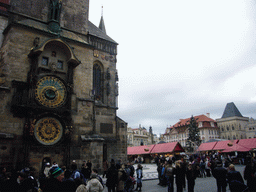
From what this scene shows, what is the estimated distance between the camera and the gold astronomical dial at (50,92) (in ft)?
56.3

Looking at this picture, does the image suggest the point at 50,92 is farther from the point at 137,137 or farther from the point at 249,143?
the point at 137,137

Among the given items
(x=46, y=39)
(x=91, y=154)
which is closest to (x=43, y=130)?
(x=91, y=154)

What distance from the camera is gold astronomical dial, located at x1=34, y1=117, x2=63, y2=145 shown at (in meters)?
16.5

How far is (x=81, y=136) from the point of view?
725 inches

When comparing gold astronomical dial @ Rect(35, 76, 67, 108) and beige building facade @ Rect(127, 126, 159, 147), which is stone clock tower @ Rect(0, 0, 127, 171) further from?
beige building facade @ Rect(127, 126, 159, 147)

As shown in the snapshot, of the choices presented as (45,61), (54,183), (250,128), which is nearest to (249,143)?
(45,61)

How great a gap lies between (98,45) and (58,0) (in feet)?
20.1

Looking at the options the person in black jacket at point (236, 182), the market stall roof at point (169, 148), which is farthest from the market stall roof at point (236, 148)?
the person in black jacket at point (236, 182)

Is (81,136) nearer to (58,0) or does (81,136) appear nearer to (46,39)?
(46,39)

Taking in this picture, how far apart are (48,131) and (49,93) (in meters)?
3.13

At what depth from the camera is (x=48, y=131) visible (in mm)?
16906

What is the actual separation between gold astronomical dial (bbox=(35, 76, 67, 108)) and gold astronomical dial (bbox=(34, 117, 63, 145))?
1.31m

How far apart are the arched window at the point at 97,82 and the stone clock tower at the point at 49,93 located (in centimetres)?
181

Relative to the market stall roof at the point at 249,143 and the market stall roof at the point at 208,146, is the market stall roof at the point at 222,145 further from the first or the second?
the market stall roof at the point at 249,143
